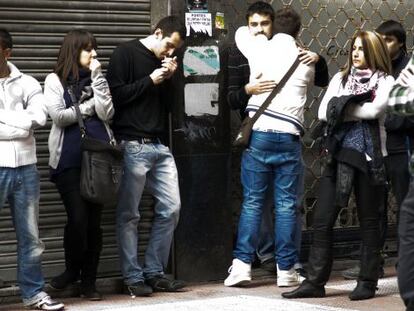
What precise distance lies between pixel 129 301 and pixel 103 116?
1.42 meters

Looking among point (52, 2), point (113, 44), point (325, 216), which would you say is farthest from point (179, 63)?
point (325, 216)

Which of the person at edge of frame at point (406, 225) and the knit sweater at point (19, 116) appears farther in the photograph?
the knit sweater at point (19, 116)

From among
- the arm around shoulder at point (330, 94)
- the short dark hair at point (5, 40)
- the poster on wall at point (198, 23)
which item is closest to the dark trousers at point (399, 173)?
the arm around shoulder at point (330, 94)

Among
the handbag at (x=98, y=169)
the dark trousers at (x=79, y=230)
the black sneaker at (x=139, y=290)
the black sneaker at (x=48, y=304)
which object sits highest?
the handbag at (x=98, y=169)

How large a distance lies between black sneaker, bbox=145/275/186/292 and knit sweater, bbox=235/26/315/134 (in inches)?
54.9

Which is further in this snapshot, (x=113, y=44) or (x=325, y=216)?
(x=113, y=44)

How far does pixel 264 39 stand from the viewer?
8836mm

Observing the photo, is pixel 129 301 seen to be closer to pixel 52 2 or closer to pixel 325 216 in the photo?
pixel 325 216

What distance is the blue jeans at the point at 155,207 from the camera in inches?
333

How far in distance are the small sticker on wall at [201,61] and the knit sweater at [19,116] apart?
4.99 ft

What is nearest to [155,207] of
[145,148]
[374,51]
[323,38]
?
[145,148]

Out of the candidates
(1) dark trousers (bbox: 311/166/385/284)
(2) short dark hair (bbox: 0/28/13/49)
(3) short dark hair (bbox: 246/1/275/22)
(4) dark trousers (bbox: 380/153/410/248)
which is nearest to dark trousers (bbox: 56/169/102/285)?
(2) short dark hair (bbox: 0/28/13/49)

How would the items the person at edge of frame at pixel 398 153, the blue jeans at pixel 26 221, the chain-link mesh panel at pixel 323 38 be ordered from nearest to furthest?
the blue jeans at pixel 26 221, the person at edge of frame at pixel 398 153, the chain-link mesh panel at pixel 323 38

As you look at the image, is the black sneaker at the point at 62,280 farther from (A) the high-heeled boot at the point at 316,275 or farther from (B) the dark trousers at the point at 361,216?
(B) the dark trousers at the point at 361,216
